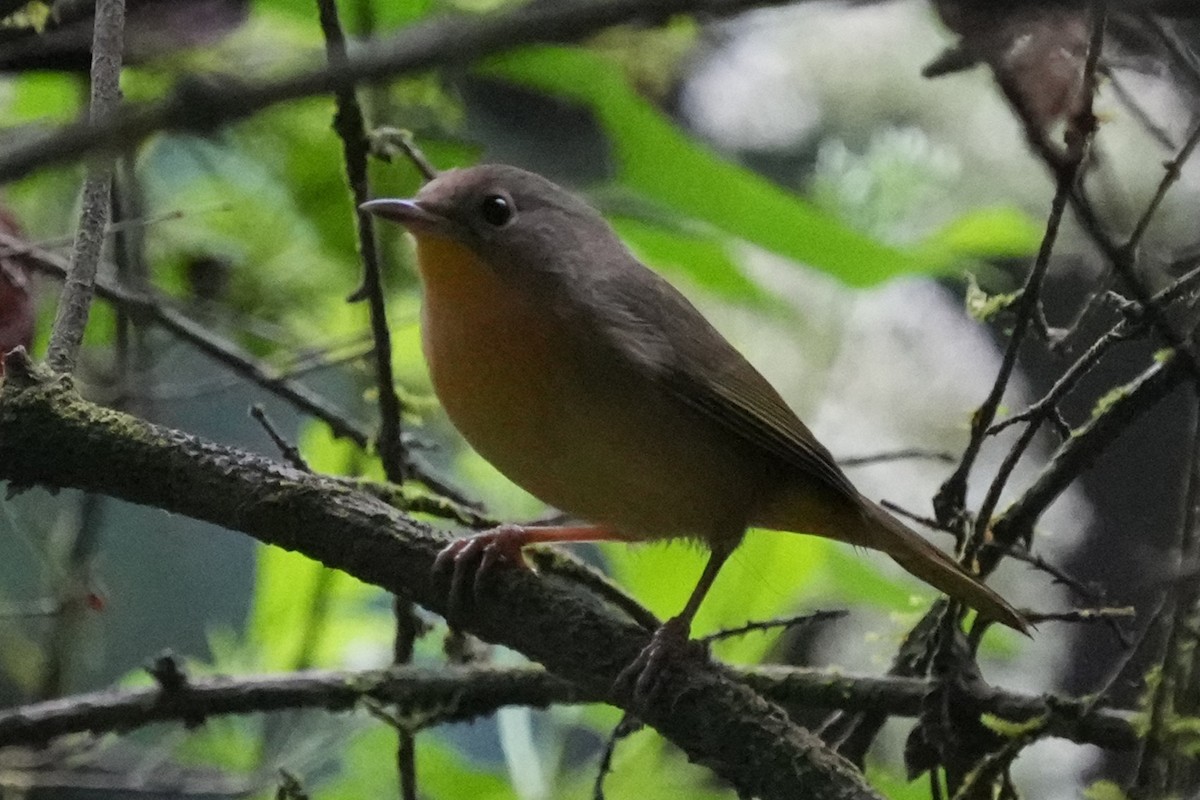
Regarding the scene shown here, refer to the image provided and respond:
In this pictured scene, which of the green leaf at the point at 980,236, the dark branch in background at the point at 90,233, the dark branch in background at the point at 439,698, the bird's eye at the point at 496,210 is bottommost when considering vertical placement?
the dark branch in background at the point at 439,698

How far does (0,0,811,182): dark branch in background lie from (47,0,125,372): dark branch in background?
1152 millimetres

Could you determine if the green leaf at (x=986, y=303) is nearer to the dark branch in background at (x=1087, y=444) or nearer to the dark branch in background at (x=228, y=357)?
the dark branch in background at (x=1087, y=444)

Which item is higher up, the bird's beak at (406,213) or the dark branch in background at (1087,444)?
the bird's beak at (406,213)

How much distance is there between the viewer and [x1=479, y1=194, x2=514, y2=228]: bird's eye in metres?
2.33

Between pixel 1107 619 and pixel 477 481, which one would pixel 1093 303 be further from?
pixel 477 481

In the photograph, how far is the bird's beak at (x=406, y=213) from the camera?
207 centimetres

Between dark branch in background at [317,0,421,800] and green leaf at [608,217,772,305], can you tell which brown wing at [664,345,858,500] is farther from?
green leaf at [608,217,772,305]

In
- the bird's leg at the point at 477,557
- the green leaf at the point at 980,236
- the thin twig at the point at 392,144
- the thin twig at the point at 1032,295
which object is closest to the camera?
the thin twig at the point at 1032,295

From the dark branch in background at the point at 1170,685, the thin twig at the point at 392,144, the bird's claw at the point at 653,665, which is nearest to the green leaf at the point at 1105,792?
the dark branch in background at the point at 1170,685

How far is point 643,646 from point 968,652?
491mm

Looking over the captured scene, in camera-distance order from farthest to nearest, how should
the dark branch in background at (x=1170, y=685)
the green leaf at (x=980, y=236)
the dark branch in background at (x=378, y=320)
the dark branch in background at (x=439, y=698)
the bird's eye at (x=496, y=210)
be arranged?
the green leaf at (x=980, y=236)
the bird's eye at (x=496, y=210)
the dark branch in background at (x=378, y=320)
the dark branch in background at (x=439, y=698)
the dark branch in background at (x=1170, y=685)

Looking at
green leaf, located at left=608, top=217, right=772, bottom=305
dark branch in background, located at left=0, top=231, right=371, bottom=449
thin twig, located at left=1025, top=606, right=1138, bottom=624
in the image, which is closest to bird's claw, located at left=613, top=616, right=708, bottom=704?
thin twig, located at left=1025, top=606, right=1138, bottom=624

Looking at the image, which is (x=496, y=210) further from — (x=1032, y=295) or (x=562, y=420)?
(x=1032, y=295)

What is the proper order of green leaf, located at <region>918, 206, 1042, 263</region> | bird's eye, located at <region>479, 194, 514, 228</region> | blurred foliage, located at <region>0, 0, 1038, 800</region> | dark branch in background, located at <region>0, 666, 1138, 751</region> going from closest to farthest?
1. dark branch in background, located at <region>0, 666, 1138, 751</region>
2. bird's eye, located at <region>479, 194, 514, 228</region>
3. blurred foliage, located at <region>0, 0, 1038, 800</region>
4. green leaf, located at <region>918, 206, 1042, 263</region>
